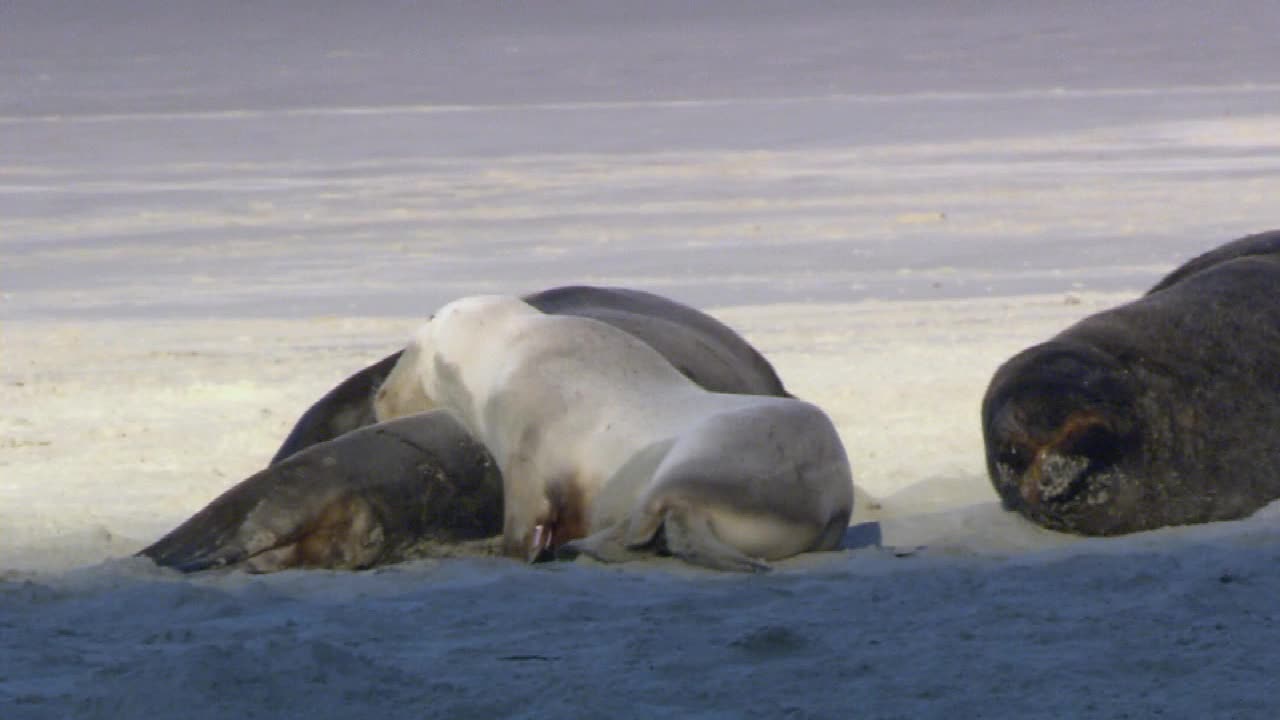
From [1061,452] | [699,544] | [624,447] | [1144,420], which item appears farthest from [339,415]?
[1144,420]

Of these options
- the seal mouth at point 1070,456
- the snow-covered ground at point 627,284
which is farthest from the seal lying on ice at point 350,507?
the seal mouth at point 1070,456

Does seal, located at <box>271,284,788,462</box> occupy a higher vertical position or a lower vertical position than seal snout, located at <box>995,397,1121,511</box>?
higher

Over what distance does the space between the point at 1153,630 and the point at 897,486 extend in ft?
8.71

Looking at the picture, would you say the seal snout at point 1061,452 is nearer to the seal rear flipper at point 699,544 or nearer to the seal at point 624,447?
the seal at point 624,447

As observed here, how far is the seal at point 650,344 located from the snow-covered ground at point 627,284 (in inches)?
21.8

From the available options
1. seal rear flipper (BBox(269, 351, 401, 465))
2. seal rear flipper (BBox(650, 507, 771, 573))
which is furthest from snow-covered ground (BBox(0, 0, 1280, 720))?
seal rear flipper (BBox(269, 351, 401, 465))

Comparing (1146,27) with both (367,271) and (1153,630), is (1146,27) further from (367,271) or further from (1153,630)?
(1153,630)

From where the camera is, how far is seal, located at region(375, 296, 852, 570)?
247 inches

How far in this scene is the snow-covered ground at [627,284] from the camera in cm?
507

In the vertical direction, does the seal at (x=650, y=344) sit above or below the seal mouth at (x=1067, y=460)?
above

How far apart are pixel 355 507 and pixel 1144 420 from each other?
225 cm

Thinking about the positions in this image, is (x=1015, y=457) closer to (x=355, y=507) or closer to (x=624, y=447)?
(x=624, y=447)

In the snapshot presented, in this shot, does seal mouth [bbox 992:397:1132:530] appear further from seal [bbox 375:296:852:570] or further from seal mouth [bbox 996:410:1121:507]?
seal [bbox 375:296:852:570]

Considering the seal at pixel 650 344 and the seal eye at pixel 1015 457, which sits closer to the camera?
the seal eye at pixel 1015 457
